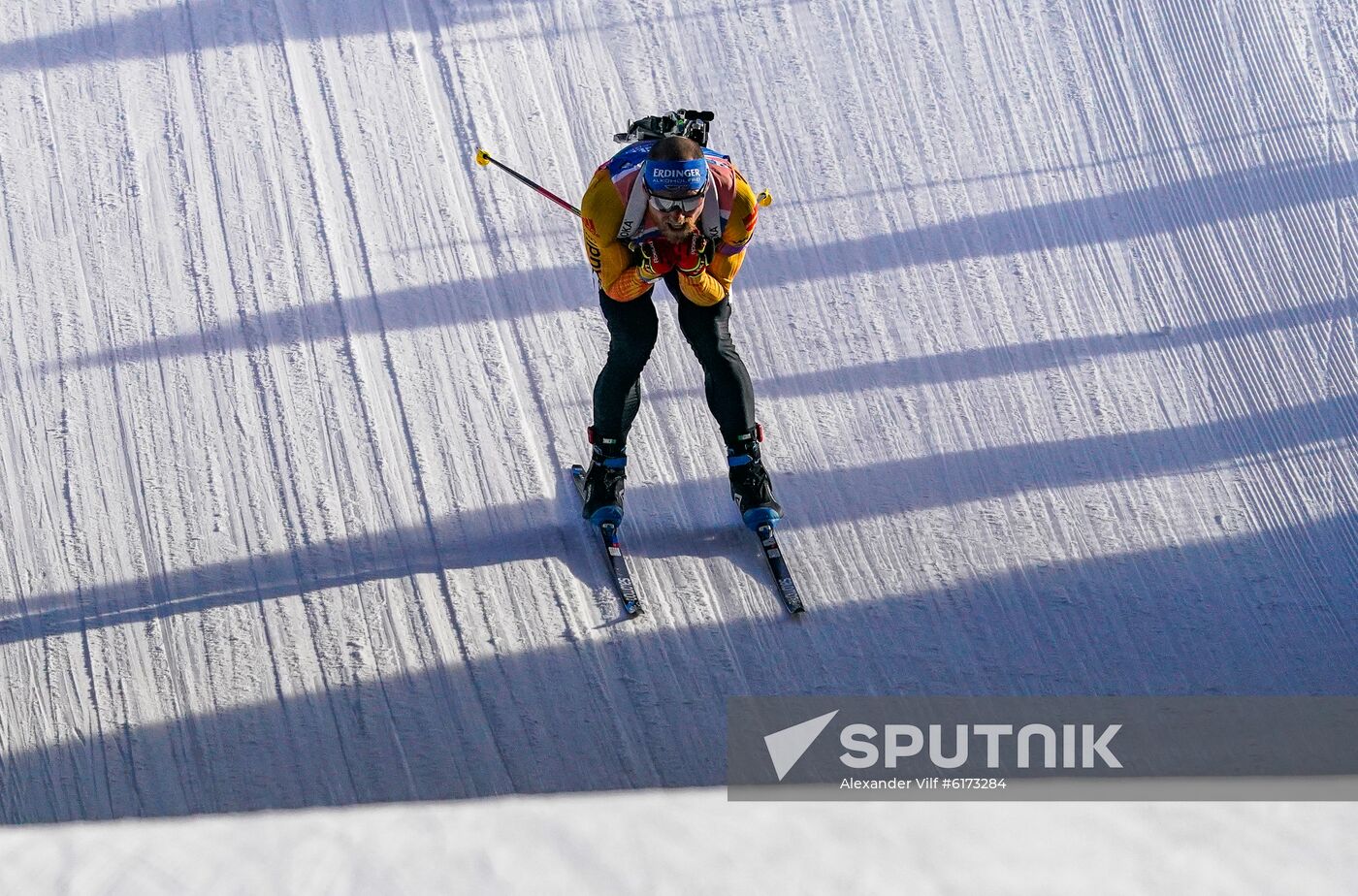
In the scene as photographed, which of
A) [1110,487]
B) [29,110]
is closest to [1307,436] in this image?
[1110,487]

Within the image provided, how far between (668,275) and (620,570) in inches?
43.9

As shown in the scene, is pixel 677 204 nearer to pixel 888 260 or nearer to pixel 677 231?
pixel 677 231

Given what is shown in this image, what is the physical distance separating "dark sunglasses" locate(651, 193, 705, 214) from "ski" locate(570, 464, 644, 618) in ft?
4.40

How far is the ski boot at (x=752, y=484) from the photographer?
4.92 metres

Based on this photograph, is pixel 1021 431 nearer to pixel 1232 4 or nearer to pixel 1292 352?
pixel 1292 352

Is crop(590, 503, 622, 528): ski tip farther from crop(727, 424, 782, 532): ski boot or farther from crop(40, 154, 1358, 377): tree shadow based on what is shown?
crop(40, 154, 1358, 377): tree shadow

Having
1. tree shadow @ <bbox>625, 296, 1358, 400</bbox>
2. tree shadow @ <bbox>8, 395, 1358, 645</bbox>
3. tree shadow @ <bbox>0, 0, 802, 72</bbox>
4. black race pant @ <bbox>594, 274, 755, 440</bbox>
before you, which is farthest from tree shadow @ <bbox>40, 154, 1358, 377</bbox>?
tree shadow @ <bbox>0, 0, 802, 72</bbox>

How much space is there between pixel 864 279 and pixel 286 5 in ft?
11.4

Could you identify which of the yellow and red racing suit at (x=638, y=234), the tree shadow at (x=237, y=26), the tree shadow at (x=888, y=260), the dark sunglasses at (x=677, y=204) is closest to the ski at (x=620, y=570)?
the yellow and red racing suit at (x=638, y=234)

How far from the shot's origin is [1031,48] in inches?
282

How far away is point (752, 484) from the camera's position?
4984mm

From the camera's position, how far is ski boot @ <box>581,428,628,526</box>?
492 centimetres

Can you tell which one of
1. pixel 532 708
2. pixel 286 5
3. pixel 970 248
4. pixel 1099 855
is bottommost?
pixel 1099 855

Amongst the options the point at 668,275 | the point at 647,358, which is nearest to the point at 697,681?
the point at 647,358
